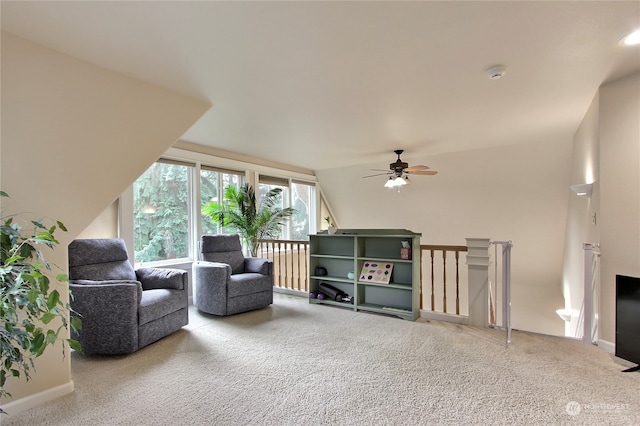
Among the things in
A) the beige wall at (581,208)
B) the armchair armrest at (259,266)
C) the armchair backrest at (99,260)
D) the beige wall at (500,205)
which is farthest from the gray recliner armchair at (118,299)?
the beige wall at (500,205)

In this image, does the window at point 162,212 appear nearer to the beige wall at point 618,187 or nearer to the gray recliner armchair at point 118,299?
the gray recliner armchair at point 118,299

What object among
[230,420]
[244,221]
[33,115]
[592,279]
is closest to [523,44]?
[592,279]

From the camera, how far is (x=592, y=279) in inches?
115

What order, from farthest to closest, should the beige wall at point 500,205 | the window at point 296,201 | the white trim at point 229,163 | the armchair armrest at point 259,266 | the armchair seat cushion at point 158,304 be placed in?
the window at point 296,201, the beige wall at point 500,205, the white trim at point 229,163, the armchair armrest at point 259,266, the armchair seat cushion at point 158,304

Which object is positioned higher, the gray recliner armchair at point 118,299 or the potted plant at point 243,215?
the potted plant at point 243,215

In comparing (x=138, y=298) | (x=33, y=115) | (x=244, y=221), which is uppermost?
(x=33, y=115)

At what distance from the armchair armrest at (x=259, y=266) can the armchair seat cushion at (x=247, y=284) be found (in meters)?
0.08

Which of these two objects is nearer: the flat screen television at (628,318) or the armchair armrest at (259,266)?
the flat screen television at (628,318)

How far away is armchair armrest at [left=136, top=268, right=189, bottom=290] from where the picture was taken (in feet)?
10.6

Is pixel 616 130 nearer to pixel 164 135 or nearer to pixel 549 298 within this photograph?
pixel 164 135

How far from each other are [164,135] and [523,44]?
277cm

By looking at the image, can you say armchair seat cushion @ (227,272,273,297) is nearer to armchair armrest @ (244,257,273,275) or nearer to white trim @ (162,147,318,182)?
armchair armrest @ (244,257,273,275)

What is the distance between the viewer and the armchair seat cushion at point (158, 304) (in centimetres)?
274

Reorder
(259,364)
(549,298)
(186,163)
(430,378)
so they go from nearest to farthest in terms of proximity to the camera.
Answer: (430,378), (259,364), (186,163), (549,298)
